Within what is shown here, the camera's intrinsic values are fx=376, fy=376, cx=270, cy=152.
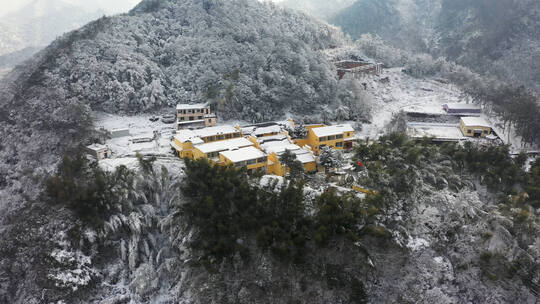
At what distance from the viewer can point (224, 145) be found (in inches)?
1471

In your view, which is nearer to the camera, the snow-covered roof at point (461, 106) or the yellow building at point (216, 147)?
the yellow building at point (216, 147)

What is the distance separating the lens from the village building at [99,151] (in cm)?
3655

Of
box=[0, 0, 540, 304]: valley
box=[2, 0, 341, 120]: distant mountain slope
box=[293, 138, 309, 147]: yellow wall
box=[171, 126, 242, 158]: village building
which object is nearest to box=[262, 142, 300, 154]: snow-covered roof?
box=[0, 0, 540, 304]: valley

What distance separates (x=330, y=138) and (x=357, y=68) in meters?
35.7

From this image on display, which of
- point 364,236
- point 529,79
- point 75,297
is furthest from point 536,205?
point 529,79

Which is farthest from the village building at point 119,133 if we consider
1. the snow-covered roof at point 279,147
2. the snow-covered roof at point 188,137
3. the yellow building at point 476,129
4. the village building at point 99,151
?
the yellow building at point 476,129

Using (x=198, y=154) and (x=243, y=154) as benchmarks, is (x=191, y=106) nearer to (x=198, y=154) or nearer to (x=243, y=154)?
(x=198, y=154)

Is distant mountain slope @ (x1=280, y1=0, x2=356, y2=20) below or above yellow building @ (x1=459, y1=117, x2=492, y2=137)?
below

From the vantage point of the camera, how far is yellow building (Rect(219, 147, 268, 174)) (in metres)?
34.2

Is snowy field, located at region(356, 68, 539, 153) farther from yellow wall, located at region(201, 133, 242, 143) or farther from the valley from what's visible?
yellow wall, located at region(201, 133, 242, 143)

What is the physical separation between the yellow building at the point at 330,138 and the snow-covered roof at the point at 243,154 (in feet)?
24.9

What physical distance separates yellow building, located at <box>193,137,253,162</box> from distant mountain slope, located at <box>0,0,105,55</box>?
131 metres

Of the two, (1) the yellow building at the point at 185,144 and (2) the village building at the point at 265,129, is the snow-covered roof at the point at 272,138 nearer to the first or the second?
(2) the village building at the point at 265,129

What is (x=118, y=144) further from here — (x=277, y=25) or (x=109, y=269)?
(x=277, y=25)
